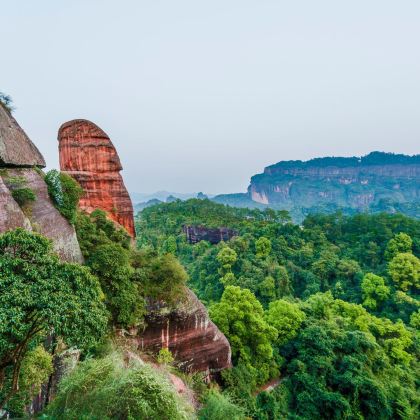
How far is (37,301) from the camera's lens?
592 centimetres

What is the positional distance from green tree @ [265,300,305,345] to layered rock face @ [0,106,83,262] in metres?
14.0

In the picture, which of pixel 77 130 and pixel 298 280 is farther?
pixel 298 280

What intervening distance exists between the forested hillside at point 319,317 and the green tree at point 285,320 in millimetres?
74

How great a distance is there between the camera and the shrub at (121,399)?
7.25 meters

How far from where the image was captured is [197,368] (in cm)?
1517

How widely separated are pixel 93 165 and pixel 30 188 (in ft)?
21.0

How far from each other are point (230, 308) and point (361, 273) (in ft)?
78.0

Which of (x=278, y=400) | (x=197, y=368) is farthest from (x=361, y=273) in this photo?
(x=197, y=368)

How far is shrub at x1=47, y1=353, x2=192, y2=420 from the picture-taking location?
7.25 metres

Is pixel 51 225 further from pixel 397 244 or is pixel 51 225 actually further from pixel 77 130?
pixel 397 244

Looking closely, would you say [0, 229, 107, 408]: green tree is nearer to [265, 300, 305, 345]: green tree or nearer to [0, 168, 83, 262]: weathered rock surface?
→ [0, 168, 83, 262]: weathered rock surface

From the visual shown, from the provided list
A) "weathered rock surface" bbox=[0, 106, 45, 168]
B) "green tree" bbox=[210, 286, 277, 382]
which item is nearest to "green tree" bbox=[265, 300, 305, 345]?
"green tree" bbox=[210, 286, 277, 382]

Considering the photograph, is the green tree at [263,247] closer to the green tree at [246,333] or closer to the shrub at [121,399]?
the green tree at [246,333]

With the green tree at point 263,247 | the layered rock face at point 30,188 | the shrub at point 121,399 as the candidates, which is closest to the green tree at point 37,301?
the shrub at point 121,399
